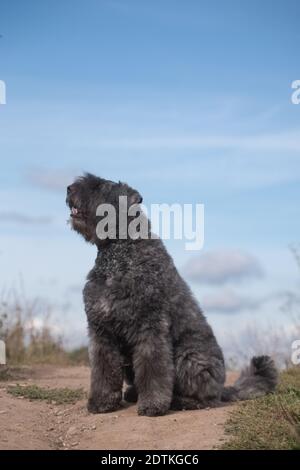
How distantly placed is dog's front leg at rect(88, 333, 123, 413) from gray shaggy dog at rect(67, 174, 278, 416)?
0.04 ft

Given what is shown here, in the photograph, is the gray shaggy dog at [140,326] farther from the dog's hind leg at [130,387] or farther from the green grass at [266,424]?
the green grass at [266,424]

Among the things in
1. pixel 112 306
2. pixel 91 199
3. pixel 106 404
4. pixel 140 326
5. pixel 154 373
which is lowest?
pixel 106 404

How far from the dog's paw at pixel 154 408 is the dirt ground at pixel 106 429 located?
0.24 ft

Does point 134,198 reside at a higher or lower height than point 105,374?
higher

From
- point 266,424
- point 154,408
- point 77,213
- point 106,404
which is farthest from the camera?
point 77,213

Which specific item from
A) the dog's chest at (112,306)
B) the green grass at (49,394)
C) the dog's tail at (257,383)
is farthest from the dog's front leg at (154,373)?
the green grass at (49,394)

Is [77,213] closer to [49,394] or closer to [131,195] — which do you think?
[131,195]

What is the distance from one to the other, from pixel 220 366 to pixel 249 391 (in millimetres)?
934

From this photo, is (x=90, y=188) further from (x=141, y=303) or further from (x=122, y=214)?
(x=141, y=303)

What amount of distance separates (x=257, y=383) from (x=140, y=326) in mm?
Answer: 2046

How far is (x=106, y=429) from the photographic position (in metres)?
7.30

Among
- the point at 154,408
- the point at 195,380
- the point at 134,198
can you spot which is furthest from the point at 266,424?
the point at 134,198

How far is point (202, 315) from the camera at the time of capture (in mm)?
8125
